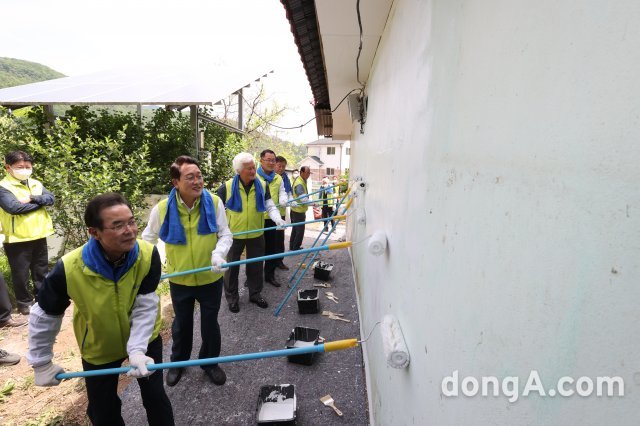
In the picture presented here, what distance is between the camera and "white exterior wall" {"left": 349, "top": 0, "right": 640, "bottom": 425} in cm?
52

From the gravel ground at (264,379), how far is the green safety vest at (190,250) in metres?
1.13

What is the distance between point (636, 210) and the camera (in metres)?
0.50

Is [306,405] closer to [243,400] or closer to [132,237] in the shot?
[243,400]

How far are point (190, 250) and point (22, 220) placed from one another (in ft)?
9.73

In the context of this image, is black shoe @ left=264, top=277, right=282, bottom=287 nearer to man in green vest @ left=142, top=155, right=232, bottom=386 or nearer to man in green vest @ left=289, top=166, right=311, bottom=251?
man in green vest @ left=289, top=166, right=311, bottom=251

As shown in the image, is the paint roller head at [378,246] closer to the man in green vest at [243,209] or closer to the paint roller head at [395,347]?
the paint roller head at [395,347]

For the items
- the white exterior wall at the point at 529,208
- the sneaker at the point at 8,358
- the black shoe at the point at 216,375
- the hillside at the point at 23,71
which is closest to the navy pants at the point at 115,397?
the black shoe at the point at 216,375

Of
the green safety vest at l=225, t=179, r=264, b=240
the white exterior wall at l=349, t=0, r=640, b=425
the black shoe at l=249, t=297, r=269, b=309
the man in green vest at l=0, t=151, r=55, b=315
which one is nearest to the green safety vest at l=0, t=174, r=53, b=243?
the man in green vest at l=0, t=151, r=55, b=315

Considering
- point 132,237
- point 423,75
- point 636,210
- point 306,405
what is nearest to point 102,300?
point 132,237

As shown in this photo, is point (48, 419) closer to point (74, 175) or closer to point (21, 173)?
point (21, 173)

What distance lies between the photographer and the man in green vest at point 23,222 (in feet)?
13.3

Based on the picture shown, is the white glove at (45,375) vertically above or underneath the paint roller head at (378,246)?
underneath

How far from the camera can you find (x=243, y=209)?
4.33 meters

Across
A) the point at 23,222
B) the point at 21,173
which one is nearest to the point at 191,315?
the point at 23,222
